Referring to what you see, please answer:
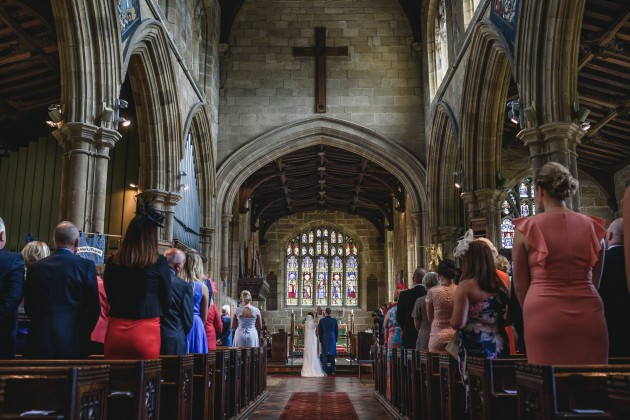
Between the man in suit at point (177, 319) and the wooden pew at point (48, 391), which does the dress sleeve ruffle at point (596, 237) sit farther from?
the man in suit at point (177, 319)

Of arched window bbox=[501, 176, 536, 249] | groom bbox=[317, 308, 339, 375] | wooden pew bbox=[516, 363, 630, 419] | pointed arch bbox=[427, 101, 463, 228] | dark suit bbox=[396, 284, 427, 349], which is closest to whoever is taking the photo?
wooden pew bbox=[516, 363, 630, 419]

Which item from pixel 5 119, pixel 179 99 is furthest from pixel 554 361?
pixel 5 119

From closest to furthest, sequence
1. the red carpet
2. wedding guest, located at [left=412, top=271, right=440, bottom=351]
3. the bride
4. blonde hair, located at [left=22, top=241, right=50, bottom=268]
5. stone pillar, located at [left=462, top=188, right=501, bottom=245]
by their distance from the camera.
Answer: blonde hair, located at [left=22, top=241, right=50, bottom=268]
wedding guest, located at [left=412, top=271, right=440, bottom=351]
the red carpet
stone pillar, located at [left=462, top=188, right=501, bottom=245]
the bride

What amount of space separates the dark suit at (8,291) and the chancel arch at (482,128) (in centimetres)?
835

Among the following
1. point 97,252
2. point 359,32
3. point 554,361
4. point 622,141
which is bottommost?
point 554,361

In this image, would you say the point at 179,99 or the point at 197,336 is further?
the point at 179,99

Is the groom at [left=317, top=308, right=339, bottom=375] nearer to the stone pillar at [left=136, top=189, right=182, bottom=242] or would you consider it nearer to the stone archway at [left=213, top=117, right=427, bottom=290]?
the stone archway at [left=213, top=117, right=427, bottom=290]

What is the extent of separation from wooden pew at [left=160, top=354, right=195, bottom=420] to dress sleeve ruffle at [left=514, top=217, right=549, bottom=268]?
201cm

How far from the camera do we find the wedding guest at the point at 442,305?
459 cm

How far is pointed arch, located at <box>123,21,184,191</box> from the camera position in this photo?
11.0 m

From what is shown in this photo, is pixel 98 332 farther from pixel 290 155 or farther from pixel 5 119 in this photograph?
pixel 290 155

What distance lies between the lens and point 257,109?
15.7 meters

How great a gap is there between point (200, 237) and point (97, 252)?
7.29 meters

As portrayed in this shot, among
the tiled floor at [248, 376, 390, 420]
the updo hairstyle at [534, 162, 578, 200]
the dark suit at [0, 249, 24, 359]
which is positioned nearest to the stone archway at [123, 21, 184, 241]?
the tiled floor at [248, 376, 390, 420]
